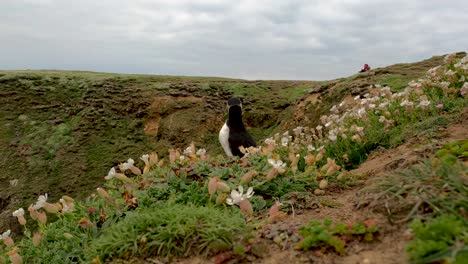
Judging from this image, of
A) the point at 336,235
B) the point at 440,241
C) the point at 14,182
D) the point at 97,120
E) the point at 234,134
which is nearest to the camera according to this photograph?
the point at 440,241

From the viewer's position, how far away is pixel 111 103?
1559 centimetres

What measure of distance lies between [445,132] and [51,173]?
35.6ft

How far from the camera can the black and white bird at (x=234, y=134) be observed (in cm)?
948

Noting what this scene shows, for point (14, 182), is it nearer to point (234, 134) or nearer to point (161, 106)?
point (161, 106)

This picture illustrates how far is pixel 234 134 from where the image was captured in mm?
9570

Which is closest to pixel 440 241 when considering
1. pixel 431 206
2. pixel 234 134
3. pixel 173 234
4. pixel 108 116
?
pixel 431 206

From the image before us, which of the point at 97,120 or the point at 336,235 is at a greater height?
the point at 336,235

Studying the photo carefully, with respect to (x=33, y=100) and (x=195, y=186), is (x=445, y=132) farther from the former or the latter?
(x=33, y=100)

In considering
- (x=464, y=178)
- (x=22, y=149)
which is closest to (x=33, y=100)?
(x=22, y=149)

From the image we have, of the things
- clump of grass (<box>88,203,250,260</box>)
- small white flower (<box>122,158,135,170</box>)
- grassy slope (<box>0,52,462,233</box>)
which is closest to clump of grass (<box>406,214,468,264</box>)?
clump of grass (<box>88,203,250,260</box>)

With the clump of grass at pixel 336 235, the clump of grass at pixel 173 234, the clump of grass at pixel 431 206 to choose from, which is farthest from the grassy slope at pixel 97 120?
the clump of grass at pixel 336 235

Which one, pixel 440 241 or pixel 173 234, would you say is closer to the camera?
pixel 440 241

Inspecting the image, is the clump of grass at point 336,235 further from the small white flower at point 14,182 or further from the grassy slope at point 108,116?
the small white flower at point 14,182

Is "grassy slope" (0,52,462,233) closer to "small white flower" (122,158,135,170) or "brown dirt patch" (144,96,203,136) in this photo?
"brown dirt patch" (144,96,203,136)
